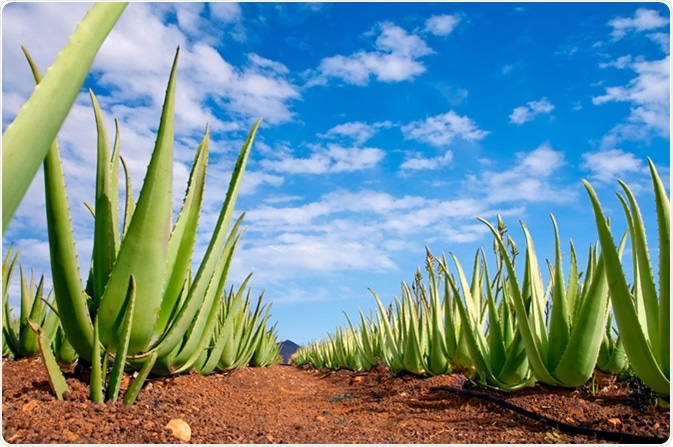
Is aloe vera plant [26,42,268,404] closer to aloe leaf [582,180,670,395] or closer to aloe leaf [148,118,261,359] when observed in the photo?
aloe leaf [148,118,261,359]

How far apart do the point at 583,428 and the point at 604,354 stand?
1.18 m

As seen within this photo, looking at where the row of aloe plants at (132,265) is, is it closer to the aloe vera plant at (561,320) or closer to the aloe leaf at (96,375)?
the aloe leaf at (96,375)

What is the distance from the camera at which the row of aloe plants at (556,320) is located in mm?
1726

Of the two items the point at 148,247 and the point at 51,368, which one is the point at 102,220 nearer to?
the point at 148,247

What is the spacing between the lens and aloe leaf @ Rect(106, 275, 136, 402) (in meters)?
1.56

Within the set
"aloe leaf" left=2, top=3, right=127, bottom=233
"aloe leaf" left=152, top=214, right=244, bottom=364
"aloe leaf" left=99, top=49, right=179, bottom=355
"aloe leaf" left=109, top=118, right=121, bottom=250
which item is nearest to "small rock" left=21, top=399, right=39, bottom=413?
"aloe leaf" left=99, top=49, right=179, bottom=355

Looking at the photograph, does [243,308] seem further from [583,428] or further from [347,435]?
[583,428]

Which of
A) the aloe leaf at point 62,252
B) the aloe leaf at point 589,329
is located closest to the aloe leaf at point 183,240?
the aloe leaf at point 62,252

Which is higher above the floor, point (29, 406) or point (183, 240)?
point (183, 240)

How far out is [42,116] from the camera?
2.57ft

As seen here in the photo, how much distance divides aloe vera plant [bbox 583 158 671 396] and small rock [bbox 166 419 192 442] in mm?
1517

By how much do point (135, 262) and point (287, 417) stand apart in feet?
4.83

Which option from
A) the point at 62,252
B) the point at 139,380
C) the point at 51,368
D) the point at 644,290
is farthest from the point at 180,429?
the point at 644,290

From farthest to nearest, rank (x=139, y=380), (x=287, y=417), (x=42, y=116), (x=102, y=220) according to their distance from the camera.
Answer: (x=287, y=417), (x=102, y=220), (x=139, y=380), (x=42, y=116)
